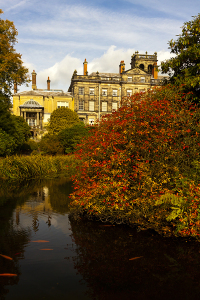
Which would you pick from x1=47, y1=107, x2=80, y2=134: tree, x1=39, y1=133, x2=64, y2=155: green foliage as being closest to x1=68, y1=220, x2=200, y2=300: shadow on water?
x1=39, y1=133, x2=64, y2=155: green foliage

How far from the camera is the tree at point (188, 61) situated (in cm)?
946

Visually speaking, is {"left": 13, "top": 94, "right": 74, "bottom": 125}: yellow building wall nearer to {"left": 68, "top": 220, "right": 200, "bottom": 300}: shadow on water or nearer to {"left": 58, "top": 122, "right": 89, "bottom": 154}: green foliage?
{"left": 58, "top": 122, "right": 89, "bottom": 154}: green foliage

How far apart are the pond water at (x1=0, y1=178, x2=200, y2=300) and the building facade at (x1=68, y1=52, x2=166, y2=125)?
158 feet

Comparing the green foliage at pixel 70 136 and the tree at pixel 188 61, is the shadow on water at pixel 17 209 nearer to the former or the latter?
the tree at pixel 188 61

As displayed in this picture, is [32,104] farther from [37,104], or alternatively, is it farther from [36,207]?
[36,207]

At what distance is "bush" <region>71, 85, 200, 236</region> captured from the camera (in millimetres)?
6422

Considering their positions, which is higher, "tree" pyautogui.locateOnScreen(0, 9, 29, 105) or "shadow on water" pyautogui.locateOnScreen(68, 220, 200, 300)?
"tree" pyautogui.locateOnScreen(0, 9, 29, 105)

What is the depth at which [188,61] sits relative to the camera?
1053cm

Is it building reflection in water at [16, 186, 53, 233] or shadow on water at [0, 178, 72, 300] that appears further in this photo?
building reflection in water at [16, 186, 53, 233]

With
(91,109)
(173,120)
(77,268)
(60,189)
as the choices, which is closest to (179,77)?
(173,120)

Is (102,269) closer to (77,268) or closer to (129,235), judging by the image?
(77,268)

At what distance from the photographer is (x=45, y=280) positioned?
4297 mm

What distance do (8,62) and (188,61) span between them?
57.9 feet

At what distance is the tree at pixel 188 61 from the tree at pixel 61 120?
103ft
